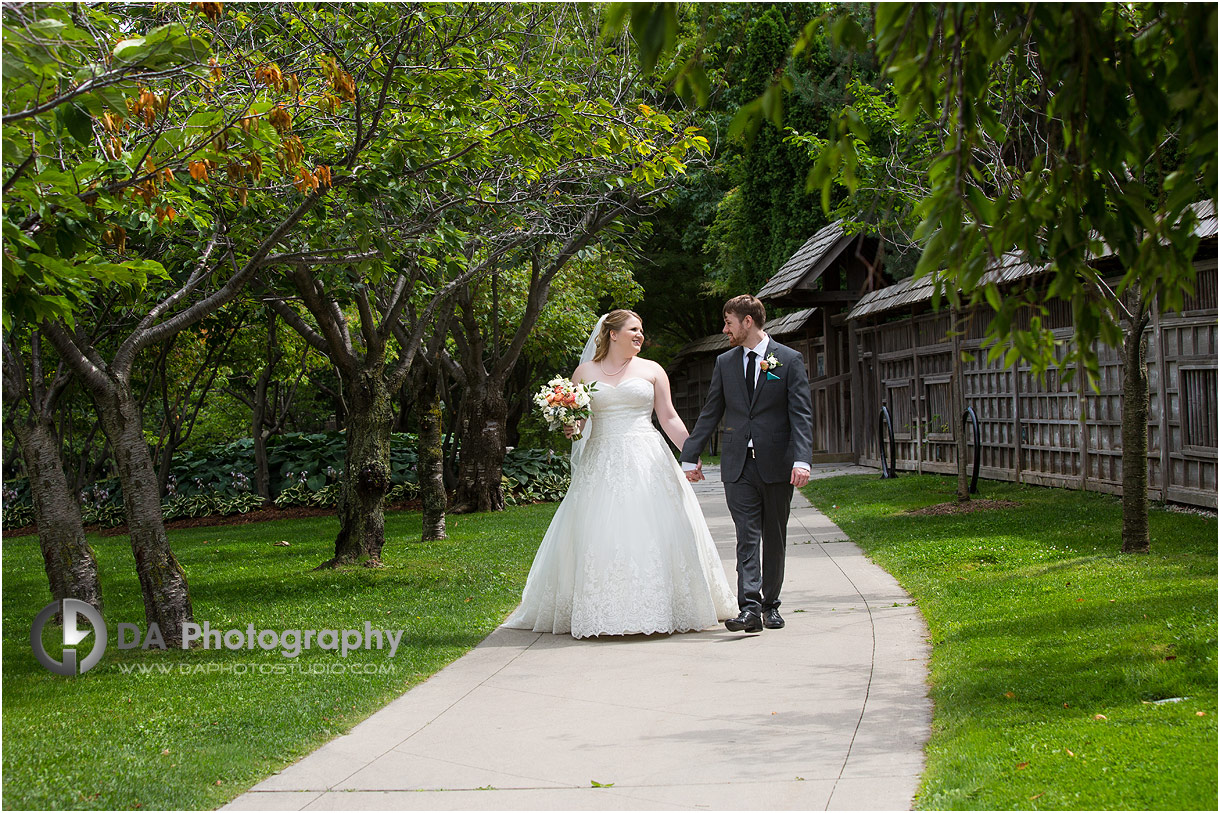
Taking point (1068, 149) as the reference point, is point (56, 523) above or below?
below

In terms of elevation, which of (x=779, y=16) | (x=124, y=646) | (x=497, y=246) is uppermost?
(x=779, y=16)

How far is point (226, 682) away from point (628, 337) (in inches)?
136

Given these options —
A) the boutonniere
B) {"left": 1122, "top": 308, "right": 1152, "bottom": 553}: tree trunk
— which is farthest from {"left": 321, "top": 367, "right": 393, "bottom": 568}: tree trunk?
{"left": 1122, "top": 308, "right": 1152, "bottom": 553}: tree trunk

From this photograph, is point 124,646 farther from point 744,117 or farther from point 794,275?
point 794,275

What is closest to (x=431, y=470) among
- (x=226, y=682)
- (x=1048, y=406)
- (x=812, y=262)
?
(x=226, y=682)

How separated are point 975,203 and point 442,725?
3.52 meters

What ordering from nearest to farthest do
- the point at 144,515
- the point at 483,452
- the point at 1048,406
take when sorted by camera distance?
1. the point at 144,515
2. the point at 1048,406
3. the point at 483,452

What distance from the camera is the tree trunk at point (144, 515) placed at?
707 cm

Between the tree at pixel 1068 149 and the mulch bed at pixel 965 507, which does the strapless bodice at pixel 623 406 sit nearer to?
the tree at pixel 1068 149

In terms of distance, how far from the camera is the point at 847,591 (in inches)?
329

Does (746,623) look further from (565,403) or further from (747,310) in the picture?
(747,310)

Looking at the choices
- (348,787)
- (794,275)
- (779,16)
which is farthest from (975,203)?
(779,16)

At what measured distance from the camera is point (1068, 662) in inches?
211

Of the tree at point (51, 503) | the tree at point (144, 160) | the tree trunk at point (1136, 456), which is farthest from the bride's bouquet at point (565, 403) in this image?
the tree trunk at point (1136, 456)
